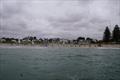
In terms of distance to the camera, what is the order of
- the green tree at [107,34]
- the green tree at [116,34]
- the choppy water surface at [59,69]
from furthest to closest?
1. the green tree at [107,34]
2. the green tree at [116,34]
3. the choppy water surface at [59,69]

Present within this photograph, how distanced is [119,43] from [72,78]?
548 feet

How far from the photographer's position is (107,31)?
185250mm

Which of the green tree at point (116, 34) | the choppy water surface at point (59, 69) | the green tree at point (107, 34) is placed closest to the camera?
the choppy water surface at point (59, 69)

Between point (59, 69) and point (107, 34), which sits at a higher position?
point (107, 34)

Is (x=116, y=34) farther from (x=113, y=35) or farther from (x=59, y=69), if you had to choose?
(x=59, y=69)

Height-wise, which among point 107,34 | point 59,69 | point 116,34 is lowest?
point 59,69

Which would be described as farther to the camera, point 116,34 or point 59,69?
point 116,34

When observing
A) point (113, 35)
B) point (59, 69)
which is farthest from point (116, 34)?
point (59, 69)

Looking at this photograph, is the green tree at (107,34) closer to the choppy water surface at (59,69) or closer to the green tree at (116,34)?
the green tree at (116,34)

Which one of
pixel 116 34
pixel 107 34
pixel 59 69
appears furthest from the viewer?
pixel 107 34

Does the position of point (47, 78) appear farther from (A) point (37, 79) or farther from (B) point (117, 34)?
(B) point (117, 34)

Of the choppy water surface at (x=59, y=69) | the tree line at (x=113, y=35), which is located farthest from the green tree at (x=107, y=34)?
the choppy water surface at (x=59, y=69)

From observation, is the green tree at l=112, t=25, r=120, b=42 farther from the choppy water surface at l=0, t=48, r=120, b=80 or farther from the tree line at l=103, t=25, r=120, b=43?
the choppy water surface at l=0, t=48, r=120, b=80

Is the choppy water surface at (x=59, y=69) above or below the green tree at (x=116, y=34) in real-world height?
below
